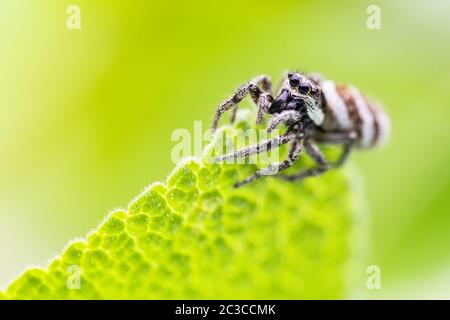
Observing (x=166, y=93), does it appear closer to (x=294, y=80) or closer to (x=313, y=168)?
(x=294, y=80)

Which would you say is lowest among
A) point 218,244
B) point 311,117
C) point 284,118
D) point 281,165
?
point 218,244

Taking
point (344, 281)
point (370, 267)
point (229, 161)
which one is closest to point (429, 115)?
point (370, 267)

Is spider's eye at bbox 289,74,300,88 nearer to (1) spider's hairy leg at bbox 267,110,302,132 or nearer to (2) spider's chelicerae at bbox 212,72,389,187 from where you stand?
(2) spider's chelicerae at bbox 212,72,389,187

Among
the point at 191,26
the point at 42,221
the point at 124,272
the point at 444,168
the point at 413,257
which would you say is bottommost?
the point at 124,272

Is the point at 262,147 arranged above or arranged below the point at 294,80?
below

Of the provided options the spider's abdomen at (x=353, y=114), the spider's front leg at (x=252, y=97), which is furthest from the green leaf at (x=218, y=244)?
the spider's abdomen at (x=353, y=114)

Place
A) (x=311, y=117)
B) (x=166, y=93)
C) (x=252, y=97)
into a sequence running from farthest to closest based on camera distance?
(x=166, y=93)
(x=311, y=117)
(x=252, y=97)

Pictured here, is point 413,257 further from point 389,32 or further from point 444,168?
point 389,32

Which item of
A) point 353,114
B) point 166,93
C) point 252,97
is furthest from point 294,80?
point 166,93

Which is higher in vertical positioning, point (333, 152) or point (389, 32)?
point (389, 32)
